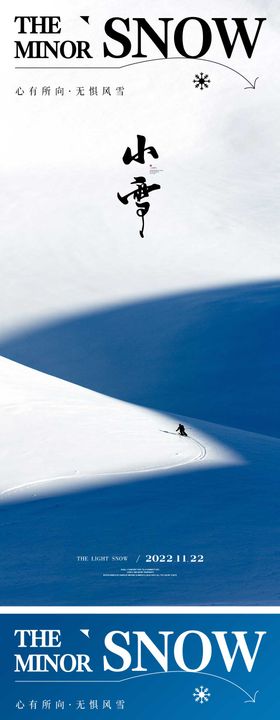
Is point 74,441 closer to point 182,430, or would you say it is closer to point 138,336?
point 182,430

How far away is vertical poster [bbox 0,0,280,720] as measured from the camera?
22.6ft

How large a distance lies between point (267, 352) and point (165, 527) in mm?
9777

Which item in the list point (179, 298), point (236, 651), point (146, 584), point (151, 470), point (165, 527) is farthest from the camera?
point (179, 298)

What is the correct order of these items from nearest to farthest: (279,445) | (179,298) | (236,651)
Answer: (236,651) < (279,445) < (179,298)

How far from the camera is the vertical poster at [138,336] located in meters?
6.89

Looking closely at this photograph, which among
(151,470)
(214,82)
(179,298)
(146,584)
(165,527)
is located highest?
(214,82)

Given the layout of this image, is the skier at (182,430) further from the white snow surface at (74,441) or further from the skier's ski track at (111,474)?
the skier's ski track at (111,474)

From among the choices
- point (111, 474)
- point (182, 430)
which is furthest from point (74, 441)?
point (182, 430)

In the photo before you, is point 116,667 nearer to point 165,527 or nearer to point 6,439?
point 165,527

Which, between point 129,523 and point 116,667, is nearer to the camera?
point 116,667

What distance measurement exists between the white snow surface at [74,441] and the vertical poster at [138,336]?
3 centimetres

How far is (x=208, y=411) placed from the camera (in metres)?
16.1

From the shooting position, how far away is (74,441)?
10195 millimetres

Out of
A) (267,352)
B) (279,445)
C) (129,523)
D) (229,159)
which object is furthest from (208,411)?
(229,159)
